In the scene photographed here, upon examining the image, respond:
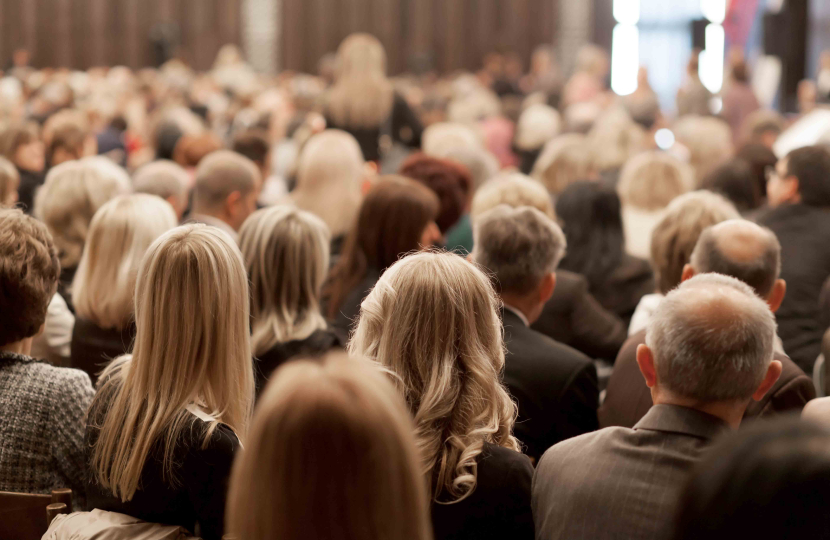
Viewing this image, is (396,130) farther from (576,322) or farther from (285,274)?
(285,274)

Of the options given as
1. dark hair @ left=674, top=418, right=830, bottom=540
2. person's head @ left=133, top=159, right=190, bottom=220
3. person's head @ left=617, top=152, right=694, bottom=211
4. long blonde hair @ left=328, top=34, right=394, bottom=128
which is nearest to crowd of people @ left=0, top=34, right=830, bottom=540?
dark hair @ left=674, top=418, right=830, bottom=540

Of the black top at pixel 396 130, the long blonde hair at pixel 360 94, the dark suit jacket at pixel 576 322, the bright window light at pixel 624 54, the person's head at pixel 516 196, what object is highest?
the bright window light at pixel 624 54

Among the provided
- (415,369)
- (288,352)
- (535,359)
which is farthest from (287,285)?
(415,369)

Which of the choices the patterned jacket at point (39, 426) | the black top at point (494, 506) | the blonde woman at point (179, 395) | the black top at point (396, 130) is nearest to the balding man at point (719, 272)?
the black top at point (494, 506)

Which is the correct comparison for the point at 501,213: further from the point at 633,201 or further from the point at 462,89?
the point at 462,89

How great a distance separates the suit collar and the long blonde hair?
17.2ft

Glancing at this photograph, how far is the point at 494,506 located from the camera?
1.73 meters

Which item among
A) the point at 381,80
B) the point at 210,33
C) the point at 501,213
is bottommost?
the point at 501,213

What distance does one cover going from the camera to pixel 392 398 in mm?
1046

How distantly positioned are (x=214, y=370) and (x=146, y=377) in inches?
5.4

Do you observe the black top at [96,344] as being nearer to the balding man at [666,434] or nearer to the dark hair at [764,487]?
the balding man at [666,434]

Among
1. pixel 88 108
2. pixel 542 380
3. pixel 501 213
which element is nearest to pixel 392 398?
pixel 542 380

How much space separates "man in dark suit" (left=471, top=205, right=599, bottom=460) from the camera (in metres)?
2.52

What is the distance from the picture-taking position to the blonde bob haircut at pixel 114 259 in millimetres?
2854
